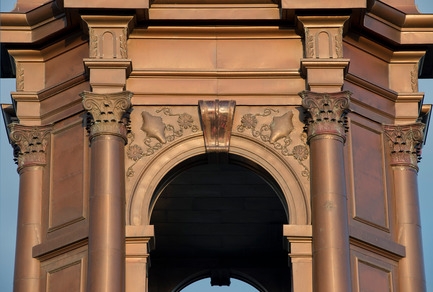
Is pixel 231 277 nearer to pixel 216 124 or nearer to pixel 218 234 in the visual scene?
pixel 218 234

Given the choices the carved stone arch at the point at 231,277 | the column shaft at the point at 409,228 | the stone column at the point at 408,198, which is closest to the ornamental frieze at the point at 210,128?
the stone column at the point at 408,198

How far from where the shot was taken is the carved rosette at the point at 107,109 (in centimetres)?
4284

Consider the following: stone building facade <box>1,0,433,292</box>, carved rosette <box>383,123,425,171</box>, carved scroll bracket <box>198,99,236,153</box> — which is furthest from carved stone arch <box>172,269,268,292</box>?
Answer: carved scroll bracket <box>198,99,236,153</box>

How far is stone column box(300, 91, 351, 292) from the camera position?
40969 mm

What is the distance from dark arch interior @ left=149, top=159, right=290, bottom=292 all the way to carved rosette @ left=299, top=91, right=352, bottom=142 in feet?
24.1

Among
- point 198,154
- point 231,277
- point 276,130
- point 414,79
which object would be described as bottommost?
point 231,277

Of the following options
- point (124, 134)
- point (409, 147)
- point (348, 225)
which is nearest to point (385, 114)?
point (409, 147)

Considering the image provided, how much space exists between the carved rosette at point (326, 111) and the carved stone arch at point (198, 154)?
1.26 m

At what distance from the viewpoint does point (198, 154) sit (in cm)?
4347

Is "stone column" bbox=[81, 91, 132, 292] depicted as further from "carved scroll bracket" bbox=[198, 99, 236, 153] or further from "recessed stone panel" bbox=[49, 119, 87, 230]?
"carved scroll bracket" bbox=[198, 99, 236, 153]

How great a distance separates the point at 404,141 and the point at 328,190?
4110mm

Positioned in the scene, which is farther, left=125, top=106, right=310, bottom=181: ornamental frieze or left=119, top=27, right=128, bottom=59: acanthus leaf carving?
left=119, top=27, right=128, bottom=59: acanthus leaf carving

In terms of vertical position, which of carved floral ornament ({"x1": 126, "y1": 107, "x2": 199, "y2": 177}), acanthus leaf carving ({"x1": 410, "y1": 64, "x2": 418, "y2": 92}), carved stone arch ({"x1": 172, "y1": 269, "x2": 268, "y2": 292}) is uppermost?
acanthus leaf carving ({"x1": 410, "y1": 64, "x2": 418, "y2": 92})

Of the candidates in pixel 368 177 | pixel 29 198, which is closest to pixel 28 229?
pixel 29 198
